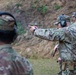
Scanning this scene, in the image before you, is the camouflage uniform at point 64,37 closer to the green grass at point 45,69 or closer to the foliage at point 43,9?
the green grass at point 45,69

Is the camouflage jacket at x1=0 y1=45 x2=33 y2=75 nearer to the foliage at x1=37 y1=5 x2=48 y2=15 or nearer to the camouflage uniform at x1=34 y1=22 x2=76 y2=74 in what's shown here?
the camouflage uniform at x1=34 y1=22 x2=76 y2=74

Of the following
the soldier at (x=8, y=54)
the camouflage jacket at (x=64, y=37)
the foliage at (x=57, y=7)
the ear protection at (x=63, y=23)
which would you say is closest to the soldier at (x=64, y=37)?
the camouflage jacket at (x=64, y=37)

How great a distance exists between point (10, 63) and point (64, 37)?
3565 mm

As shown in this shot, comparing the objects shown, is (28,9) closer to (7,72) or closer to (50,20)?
(50,20)

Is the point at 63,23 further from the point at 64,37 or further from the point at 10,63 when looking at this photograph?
the point at 10,63

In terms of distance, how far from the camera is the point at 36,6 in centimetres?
2078

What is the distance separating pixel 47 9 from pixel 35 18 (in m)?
0.83

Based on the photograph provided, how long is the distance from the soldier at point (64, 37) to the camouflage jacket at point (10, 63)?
3.39 metres

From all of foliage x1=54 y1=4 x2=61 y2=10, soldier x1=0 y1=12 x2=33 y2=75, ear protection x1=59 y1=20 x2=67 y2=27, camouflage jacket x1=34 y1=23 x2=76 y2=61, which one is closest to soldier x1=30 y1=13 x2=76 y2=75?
camouflage jacket x1=34 y1=23 x2=76 y2=61

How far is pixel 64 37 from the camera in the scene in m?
6.50

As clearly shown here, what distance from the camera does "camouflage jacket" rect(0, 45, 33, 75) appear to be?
9.75 feet

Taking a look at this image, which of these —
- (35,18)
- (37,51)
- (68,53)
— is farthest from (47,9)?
(68,53)

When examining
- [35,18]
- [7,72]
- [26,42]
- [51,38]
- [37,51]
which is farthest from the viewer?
[35,18]

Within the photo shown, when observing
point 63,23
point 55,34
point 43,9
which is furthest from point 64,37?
point 43,9
